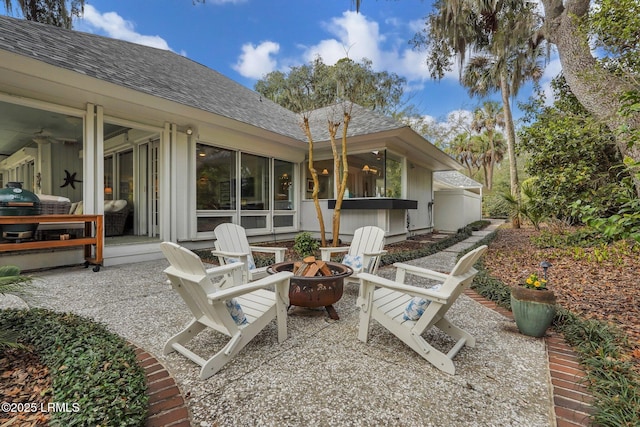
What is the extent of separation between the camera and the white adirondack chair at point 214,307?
1.84m

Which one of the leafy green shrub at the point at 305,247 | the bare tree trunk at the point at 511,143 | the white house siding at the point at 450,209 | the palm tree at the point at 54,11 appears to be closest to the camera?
the leafy green shrub at the point at 305,247

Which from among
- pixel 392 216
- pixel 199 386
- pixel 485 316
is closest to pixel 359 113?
pixel 392 216

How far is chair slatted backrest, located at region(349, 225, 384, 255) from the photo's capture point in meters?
3.89

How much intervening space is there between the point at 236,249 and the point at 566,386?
3.52m

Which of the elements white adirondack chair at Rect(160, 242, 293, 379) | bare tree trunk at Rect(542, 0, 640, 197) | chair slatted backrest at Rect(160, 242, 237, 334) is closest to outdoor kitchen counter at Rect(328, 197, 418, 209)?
bare tree trunk at Rect(542, 0, 640, 197)

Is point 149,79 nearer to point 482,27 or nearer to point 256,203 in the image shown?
point 256,203

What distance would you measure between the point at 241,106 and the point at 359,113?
356 centimetres

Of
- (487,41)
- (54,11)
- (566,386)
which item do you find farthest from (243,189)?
(54,11)

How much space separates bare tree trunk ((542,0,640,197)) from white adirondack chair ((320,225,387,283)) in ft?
14.2

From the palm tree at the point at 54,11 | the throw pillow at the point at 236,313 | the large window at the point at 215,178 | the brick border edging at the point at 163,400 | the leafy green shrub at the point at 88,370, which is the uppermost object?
the palm tree at the point at 54,11

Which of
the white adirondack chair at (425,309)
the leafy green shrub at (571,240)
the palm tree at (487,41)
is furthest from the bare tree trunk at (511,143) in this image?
the white adirondack chair at (425,309)

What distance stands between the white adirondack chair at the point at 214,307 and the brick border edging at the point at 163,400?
164 millimetres

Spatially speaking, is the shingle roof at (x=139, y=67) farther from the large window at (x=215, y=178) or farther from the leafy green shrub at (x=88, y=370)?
the leafy green shrub at (x=88, y=370)

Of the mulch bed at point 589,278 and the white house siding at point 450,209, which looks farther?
the white house siding at point 450,209
